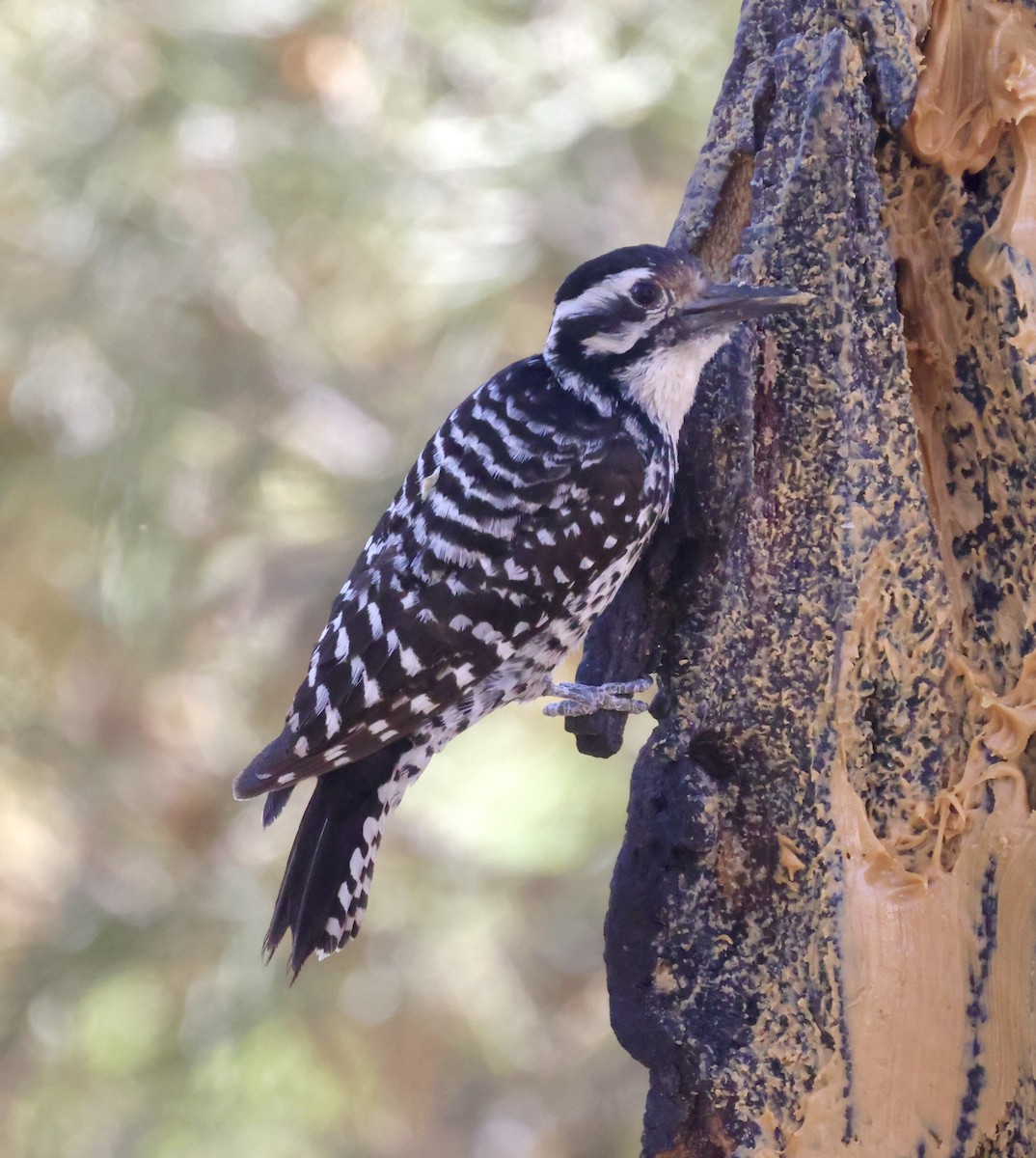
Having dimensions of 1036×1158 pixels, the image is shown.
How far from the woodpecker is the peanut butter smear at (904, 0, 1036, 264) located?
28cm

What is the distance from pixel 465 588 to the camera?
1.38 m

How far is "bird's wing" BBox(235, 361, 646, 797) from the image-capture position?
1346 mm

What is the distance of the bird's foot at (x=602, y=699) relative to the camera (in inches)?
53.4

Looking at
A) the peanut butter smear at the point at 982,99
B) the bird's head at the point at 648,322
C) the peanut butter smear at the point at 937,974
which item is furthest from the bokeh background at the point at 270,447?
the peanut butter smear at the point at 937,974

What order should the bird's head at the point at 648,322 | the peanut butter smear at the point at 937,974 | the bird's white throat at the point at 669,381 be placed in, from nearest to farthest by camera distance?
the peanut butter smear at the point at 937,974 < the bird's head at the point at 648,322 < the bird's white throat at the point at 669,381

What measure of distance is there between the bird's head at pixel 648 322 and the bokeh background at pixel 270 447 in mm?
1165

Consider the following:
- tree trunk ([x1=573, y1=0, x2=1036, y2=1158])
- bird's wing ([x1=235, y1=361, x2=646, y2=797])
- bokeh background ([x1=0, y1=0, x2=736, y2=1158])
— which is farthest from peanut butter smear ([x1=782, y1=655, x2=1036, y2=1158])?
bokeh background ([x1=0, y1=0, x2=736, y2=1158])

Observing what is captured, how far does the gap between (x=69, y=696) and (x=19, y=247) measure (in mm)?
1144

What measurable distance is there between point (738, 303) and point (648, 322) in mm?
171

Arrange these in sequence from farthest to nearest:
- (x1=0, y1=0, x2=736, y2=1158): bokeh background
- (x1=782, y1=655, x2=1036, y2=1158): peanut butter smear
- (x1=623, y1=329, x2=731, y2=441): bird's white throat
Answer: (x1=0, y1=0, x2=736, y2=1158): bokeh background → (x1=623, y1=329, x2=731, y2=441): bird's white throat → (x1=782, y1=655, x2=1036, y2=1158): peanut butter smear

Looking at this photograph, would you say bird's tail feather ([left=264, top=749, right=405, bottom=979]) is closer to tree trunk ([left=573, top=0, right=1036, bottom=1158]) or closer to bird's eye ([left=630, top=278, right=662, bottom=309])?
tree trunk ([left=573, top=0, right=1036, bottom=1158])

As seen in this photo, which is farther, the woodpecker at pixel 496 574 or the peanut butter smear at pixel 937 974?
the woodpecker at pixel 496 574

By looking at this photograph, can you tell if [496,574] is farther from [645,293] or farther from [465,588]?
[645,293]

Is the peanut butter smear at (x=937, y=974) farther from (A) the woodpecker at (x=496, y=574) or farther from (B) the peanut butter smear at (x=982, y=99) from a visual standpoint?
(B) the peanut butter smear at (x=982, y=99)
